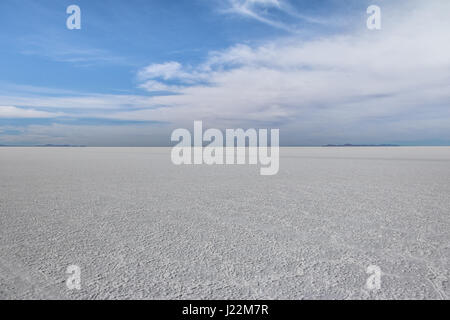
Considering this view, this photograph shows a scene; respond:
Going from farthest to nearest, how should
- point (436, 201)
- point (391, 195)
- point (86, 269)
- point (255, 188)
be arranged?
point (255, 188)
point (391, 195)
point (436, 201)
point (86, 269)

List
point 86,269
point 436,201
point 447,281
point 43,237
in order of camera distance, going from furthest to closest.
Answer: point 436,201 < point 43,237 < point 86,269 < point 447,281

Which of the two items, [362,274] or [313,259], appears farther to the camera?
[313,259]

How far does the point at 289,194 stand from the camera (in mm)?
6723

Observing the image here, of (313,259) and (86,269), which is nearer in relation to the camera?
(86,269)

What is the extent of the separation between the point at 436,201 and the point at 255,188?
388 cm

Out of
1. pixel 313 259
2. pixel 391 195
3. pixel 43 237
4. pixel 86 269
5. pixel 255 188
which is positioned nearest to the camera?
pixel 86 269

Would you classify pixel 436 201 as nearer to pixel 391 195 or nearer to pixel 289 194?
pixel 391 195
